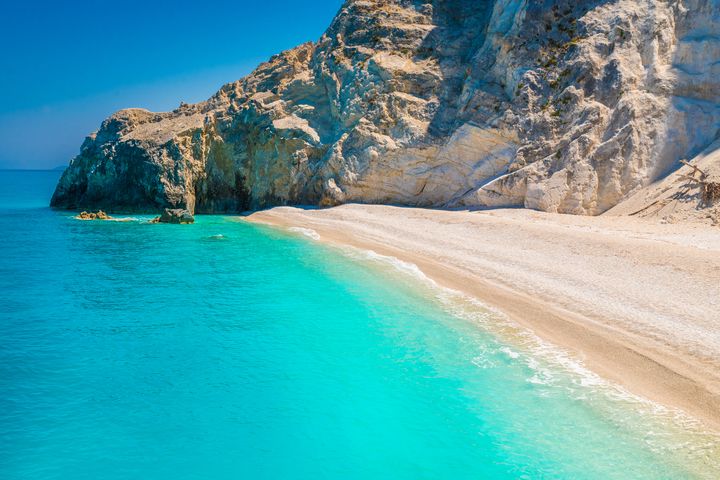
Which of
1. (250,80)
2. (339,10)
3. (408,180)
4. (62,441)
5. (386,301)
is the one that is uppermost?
(339,10)

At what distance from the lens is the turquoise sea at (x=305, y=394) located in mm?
7508

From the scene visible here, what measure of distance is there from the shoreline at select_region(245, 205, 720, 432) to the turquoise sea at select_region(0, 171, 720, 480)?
63 centimetres

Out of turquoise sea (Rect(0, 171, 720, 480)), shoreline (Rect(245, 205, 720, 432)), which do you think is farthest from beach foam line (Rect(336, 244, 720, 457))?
shoreline (Rect(245, 205, 720, 432))

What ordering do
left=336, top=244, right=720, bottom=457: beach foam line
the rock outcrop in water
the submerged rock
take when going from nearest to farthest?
left=336, top=244, right=720, bottom=457: beach foam line < the rock outcrop in water < the submerged rock

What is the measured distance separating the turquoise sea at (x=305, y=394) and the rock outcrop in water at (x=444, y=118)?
45.1 feet

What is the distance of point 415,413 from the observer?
355 inches

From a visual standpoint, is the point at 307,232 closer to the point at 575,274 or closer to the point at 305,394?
the point at 575,274

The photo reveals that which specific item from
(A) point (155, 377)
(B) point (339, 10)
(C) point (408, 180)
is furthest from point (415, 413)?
(B) point (339, 10)

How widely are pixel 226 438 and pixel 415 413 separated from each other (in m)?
3.35

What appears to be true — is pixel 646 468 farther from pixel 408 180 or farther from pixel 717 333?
pixel 408 180

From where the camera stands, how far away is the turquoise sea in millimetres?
7508

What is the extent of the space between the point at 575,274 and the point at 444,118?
21426mm

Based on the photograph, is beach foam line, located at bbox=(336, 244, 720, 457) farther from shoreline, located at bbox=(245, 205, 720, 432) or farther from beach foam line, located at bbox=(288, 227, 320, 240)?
beach foam line, located at bbox=(288, 227, 320, 240)

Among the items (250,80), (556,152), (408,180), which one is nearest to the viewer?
(556,152)
